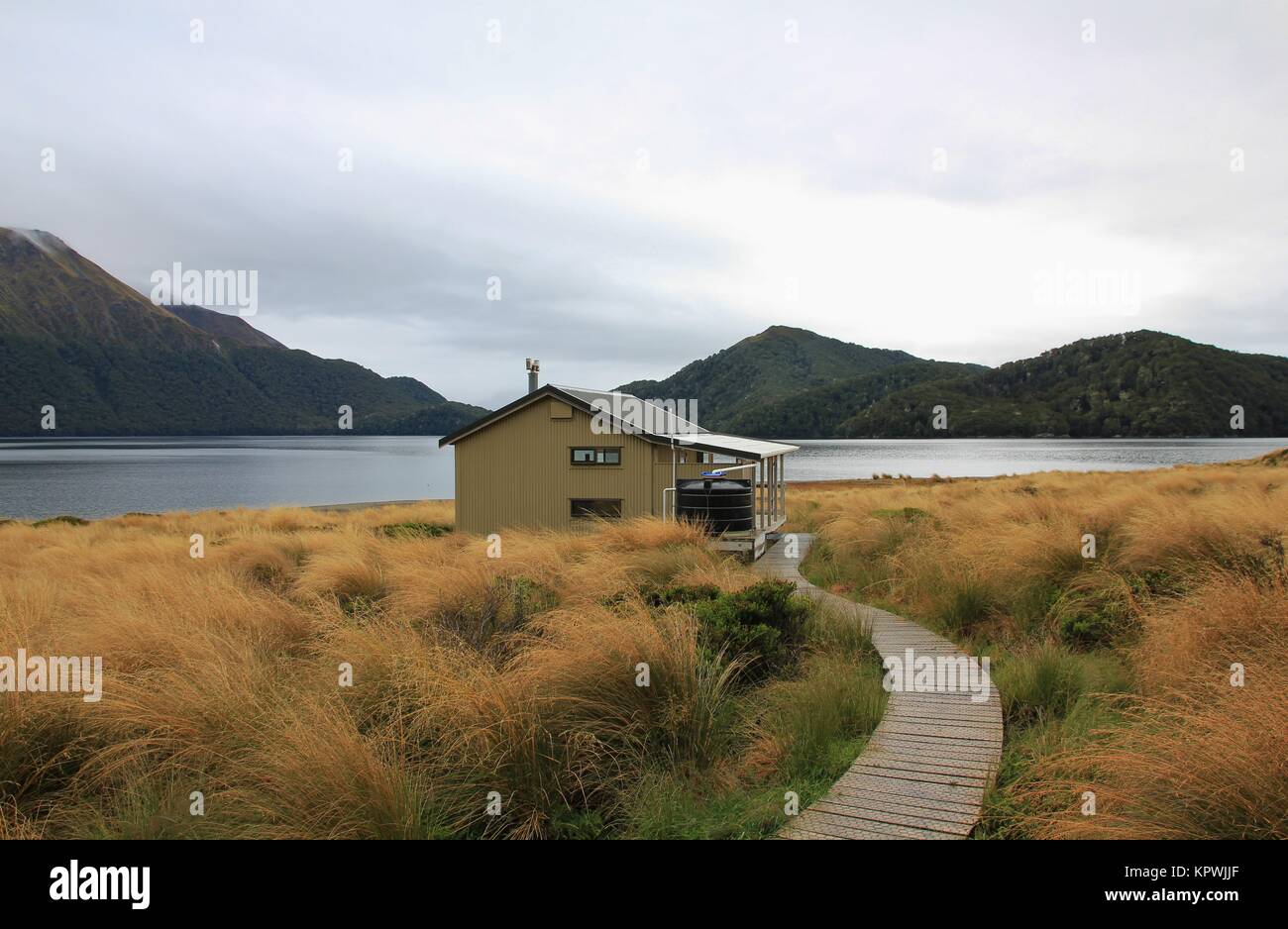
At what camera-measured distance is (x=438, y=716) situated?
4.99 metres

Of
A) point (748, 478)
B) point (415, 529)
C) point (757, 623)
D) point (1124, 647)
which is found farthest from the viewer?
point (748, 478)

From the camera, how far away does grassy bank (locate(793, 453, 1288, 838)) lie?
3438mm

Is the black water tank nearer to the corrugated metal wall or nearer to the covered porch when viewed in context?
the covered porch

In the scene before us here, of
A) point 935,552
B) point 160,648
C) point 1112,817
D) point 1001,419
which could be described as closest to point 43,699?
point 160,648

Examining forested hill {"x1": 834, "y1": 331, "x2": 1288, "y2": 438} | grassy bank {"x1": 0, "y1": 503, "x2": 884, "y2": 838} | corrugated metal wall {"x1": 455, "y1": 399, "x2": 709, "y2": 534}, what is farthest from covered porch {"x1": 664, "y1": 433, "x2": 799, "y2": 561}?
forested hill {"x1": 834, "y1": 331, "x2": 1288, "y2": 438}

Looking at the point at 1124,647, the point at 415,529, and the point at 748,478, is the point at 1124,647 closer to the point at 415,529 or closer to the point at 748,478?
the point at 748,478

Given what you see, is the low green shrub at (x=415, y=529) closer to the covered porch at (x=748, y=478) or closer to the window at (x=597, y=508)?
the window at (x=597, y=508)

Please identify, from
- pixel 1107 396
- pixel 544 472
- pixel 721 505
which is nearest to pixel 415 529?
pixel 544 472

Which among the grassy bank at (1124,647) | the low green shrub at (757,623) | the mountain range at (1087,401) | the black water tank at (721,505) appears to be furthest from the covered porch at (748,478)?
the mountain range at (1087,401)

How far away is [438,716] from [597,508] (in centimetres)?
1533

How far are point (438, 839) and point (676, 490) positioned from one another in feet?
46.9

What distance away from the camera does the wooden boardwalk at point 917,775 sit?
3885 mm

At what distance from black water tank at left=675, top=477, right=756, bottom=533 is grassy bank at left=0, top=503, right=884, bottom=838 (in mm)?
8443
